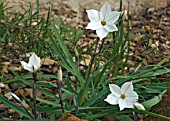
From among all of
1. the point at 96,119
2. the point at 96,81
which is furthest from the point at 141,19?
the point at 96,119

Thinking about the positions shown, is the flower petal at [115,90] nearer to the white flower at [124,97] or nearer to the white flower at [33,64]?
the white flower at [124,97]

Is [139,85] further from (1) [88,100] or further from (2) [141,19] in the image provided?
(2) [141,19]

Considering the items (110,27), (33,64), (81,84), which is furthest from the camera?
(81,84)

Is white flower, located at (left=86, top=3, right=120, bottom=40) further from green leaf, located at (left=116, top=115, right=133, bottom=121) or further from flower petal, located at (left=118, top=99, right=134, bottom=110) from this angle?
green leaf, located at (left=116, top=115, right=133, bottom=121)

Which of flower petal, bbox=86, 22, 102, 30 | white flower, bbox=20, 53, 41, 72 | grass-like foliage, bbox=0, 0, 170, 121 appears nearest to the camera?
white flower, bbox=20, 53, 41, 72

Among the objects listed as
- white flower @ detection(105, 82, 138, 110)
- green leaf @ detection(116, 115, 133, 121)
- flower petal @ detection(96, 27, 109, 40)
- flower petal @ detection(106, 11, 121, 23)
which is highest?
flower petal @ detection(106, 11, 121, 23)

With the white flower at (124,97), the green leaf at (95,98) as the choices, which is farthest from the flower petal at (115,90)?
the green leaf at (95,98)

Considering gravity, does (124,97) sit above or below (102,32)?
below

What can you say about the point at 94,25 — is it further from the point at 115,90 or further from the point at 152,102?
the point at 152,102

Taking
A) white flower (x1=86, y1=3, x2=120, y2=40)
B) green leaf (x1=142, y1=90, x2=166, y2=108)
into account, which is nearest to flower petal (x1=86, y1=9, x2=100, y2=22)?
white flower (x1=86, y1=3, x2=120, y2=40)

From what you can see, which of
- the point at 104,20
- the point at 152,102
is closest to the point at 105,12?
the point at 104,20
